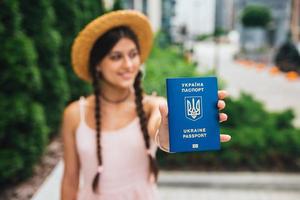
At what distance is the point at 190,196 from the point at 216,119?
3.08 metres

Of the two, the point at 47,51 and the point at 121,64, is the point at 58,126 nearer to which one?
the point at 47,51

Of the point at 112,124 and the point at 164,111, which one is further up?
the point at 164,111

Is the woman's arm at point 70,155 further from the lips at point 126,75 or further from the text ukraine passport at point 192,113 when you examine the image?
the text ukraine passport at point 192,113

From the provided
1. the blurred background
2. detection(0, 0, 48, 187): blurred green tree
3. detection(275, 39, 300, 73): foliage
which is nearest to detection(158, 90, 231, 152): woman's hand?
the blurred background

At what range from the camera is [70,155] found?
6.24ft

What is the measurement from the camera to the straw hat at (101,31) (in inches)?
75.5

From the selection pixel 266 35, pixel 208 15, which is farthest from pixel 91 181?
pixel 266 35

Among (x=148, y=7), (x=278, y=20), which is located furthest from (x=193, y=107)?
(x=278, y=20)

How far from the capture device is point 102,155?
1.81 meters

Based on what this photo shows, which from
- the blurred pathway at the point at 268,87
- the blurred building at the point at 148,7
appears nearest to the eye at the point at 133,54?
the blurred pathway at the point at 268,87

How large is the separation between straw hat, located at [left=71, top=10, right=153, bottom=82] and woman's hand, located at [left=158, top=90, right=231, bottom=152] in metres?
0.68

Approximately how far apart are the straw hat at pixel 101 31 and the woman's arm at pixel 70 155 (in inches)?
8.8

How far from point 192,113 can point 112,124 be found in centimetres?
68

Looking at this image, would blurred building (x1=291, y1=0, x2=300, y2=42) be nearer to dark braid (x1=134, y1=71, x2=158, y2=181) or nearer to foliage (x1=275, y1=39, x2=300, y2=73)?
foliage (x1=275, y1=39, x2=300, y2=73)
